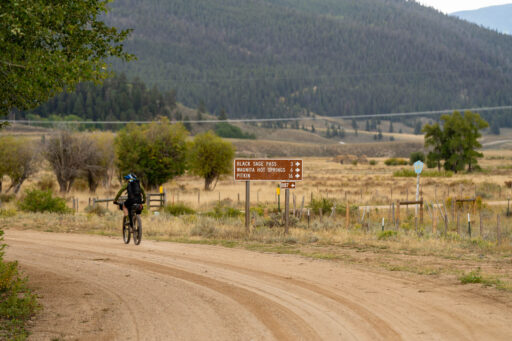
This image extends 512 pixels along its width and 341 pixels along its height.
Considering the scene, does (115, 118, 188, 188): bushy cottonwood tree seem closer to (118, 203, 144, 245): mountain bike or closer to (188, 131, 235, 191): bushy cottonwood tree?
(188, 131, 235, 191): bushy cottonwood tree

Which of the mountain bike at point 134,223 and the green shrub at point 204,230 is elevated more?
the mountain bike at point 134,223

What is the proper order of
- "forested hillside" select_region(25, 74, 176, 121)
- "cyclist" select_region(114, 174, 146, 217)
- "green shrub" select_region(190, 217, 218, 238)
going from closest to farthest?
1. "cyclist" select_region(114, 174, 146, 217)
2. "green shrub" select_region(190, 217, 218, 238)
3. "forested hillside" select_region(25, 74, 176, 121)

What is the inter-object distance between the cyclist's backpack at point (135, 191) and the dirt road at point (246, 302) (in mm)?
1505

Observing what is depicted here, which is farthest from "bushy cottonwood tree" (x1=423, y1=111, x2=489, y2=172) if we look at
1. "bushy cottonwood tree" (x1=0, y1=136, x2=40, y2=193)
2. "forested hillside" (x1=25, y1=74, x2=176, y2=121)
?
"forested hillside" (x1=25, y1=74, x2=176, y2=121)

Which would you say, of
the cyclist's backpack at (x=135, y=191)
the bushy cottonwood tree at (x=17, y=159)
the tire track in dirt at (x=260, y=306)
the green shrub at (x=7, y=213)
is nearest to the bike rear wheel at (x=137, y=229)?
the cyclist's backpack at (x=135, y=191)

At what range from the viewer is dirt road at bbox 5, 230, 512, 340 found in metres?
8.88

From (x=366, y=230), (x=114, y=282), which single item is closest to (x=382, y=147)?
(x=366, y=230)

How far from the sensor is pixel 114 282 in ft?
41.2

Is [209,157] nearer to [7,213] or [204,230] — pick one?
[7,213]

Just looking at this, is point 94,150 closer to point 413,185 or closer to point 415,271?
point 413,185

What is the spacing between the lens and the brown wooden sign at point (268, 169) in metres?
21.4

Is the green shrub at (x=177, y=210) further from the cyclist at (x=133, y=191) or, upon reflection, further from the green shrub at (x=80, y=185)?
the green shrub at (x=80, y=185)

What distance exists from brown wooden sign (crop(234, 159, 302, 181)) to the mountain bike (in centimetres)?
477

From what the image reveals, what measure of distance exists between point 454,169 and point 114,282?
253 feet
